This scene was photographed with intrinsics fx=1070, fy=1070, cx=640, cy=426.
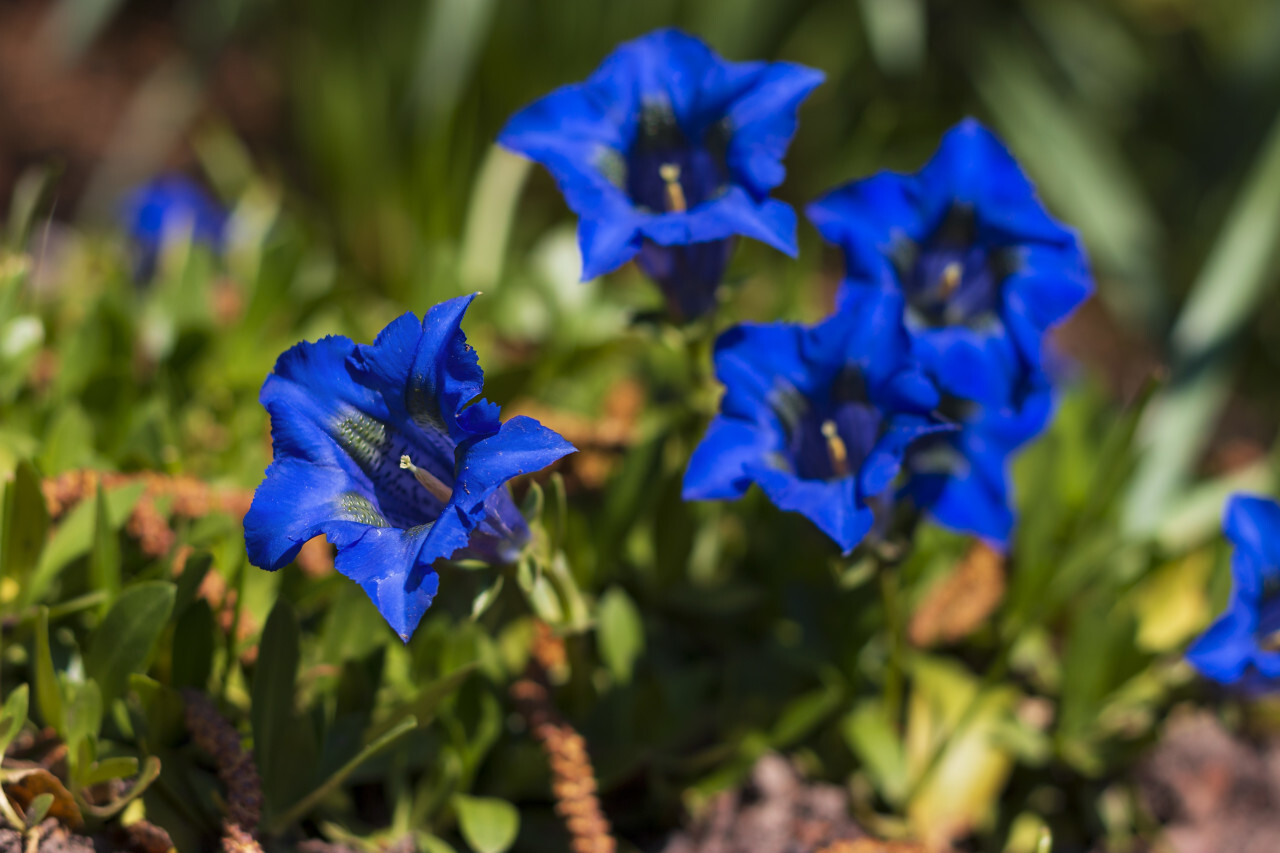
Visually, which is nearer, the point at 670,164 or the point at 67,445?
the point at 670,164

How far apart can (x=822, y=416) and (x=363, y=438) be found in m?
0.47

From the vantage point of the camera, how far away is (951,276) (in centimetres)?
114

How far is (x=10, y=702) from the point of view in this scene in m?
0.97

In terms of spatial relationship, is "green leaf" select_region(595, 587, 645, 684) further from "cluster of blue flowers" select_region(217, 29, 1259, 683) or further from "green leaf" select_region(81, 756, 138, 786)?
"green leaf" select_region(81, 756, 138, 786)

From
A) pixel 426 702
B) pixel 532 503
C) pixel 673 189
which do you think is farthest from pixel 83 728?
pixel 673 189

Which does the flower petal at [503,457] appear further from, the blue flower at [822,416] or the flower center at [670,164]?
the flower center at [670,164]

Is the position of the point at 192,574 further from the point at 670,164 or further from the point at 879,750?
the point at 879,750

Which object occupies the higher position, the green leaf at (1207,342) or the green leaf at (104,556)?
the green leaf at (104,556)

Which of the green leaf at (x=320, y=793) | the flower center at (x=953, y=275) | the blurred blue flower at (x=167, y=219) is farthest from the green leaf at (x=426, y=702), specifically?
the blurred blue flower at (x=167, y=219)

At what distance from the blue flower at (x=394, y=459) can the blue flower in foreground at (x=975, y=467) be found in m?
0.45

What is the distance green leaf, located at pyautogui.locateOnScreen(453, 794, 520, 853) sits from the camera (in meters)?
1.07

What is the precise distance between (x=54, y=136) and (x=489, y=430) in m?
3.29

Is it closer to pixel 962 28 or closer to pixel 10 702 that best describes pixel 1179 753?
pixel 10 702

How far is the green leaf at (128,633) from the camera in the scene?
99cm
